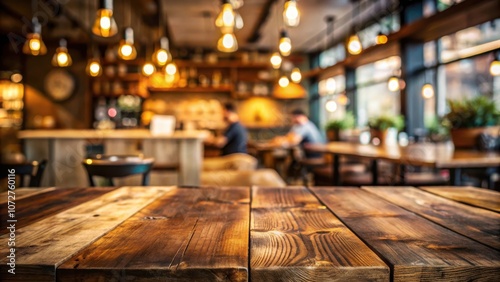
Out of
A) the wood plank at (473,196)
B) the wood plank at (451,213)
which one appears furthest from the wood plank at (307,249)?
the wood plank at (473,196)

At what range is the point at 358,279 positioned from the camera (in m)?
0.76

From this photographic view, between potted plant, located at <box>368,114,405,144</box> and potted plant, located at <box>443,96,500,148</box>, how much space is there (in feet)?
2.81

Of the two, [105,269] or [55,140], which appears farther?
[55,140]

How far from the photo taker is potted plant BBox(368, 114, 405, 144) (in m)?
4.22

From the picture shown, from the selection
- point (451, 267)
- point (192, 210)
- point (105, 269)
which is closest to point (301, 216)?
point (192, 210)

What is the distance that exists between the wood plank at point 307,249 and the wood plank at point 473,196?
1.94 ft

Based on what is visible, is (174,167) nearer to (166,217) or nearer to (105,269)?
(166,217)

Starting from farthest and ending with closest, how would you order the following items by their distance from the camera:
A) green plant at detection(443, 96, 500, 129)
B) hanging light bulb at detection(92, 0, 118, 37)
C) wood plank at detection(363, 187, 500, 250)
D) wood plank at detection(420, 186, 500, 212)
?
green plant at detection(443, 96, 500, 129) → hanging light bulb at detection(92, 0, 118, 37) → wood plank at detection(420, 186, 500, 212) → wood plank at detection(363, 187, 500, 250)

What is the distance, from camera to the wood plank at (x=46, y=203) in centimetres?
117

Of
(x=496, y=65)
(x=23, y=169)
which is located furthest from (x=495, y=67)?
(x=23, y=169)

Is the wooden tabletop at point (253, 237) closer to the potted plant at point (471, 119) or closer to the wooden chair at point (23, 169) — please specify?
the wooden chair at point (23, 169)

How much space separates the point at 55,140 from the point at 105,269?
493cm

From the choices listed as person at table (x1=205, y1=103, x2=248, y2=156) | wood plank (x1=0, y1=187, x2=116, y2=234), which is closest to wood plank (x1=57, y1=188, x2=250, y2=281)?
wood plank (x1=0, y1=187, x2=116, y2=234)

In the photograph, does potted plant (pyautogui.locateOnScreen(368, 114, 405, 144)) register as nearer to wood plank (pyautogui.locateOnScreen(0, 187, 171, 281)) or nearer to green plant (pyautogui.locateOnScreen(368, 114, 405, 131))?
green plant (pyautogui.locateOnScreen(368, 114, 405, 131))
